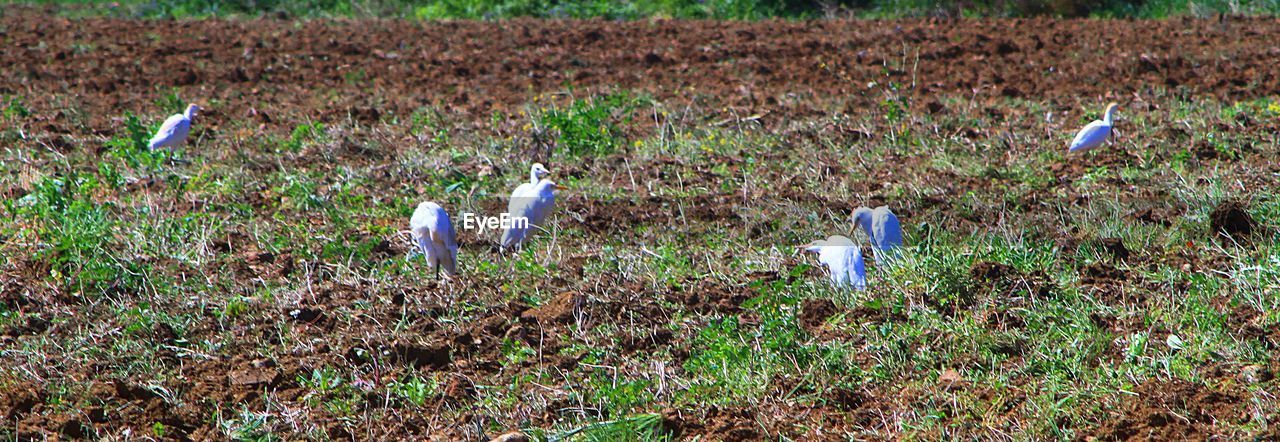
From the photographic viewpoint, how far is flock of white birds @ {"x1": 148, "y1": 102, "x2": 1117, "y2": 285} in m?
→ 5.03

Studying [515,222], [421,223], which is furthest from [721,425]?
[515,222]

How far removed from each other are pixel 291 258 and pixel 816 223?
2.59 m

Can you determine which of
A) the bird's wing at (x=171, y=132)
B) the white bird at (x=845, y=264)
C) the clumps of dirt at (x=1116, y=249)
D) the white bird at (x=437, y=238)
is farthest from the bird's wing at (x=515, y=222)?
the bird's wing at (x=171, y=132)

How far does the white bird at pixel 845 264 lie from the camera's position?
4.96 meters

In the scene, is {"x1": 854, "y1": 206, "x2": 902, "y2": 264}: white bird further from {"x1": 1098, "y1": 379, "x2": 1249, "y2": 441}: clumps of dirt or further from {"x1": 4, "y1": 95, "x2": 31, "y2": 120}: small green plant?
{"x1": 4, "y1": 95, "x2": 31, "y2": 120}: small green plant

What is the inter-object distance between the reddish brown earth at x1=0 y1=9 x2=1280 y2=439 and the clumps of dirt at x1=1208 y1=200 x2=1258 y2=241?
3 centimetres

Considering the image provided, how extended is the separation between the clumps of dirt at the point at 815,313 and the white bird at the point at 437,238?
168cm

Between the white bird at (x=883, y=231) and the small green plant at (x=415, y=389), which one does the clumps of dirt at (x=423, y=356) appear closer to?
the small green plant at (x=415, y=389)

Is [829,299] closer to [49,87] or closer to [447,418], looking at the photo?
[447,418]

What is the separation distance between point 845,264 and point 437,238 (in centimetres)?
187

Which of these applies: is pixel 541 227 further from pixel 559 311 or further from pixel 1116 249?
pixel 1116 249

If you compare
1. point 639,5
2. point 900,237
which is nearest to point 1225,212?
point 900,237

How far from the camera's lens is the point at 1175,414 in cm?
381

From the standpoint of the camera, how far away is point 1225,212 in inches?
216
